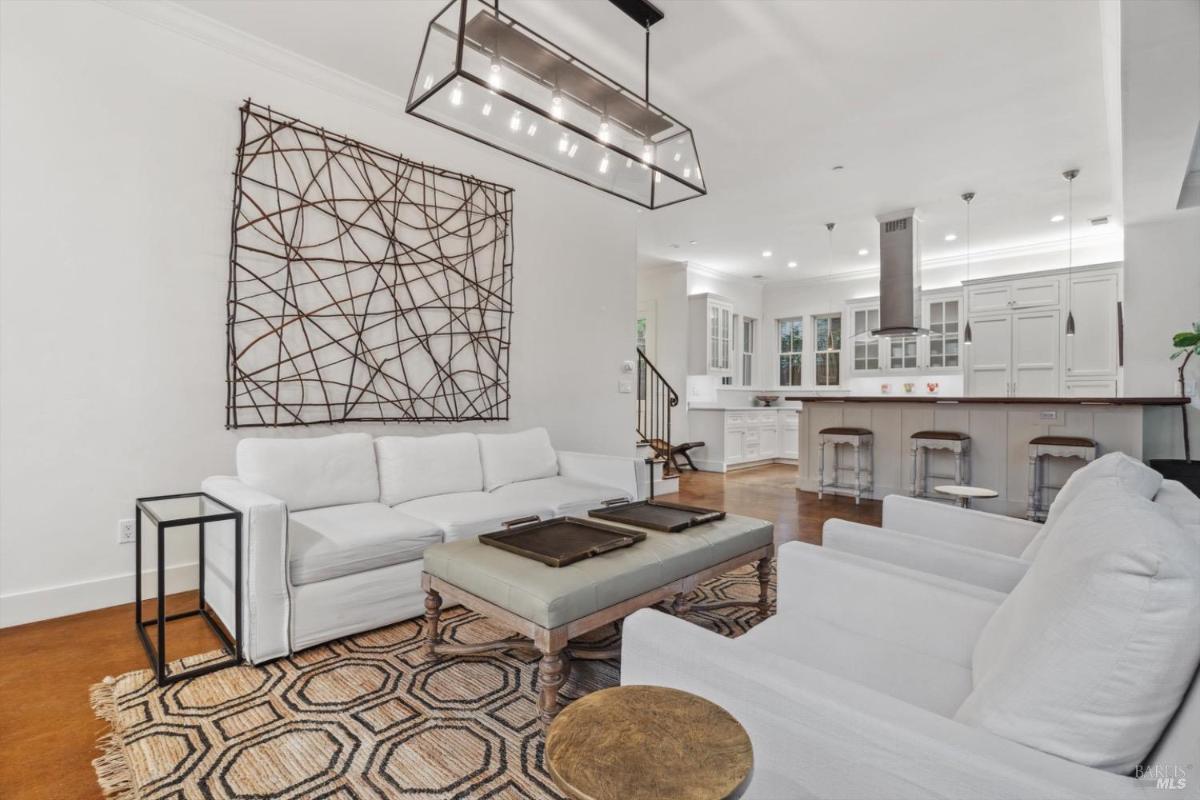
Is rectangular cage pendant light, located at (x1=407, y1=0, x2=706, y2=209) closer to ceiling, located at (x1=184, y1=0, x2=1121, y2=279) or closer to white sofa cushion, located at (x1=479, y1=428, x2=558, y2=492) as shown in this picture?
ceiling, located at (x1=184, y1=0, x2=1121, y2=279)

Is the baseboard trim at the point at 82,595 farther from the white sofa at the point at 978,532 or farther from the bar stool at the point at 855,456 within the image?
the bar stool at the point at 855,456

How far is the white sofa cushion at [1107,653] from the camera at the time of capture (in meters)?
0.75

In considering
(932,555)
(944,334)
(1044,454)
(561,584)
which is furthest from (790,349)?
(561,584)

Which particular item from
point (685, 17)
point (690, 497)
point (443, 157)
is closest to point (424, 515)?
point (443, 157)

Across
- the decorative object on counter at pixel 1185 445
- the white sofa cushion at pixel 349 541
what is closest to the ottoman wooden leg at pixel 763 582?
the white sofa cushion at pixel 349 541

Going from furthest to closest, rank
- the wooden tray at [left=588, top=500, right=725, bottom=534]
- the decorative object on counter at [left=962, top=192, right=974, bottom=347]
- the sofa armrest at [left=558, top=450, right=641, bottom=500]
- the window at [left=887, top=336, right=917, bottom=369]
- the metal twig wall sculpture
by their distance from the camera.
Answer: the window at [left=887, top=336, right=917, bottom=369] < the decorative object on counter at [left=962, top=192, right=974, bottom=347] < the sofa armrest at [left=558, top=450, right=641, bottom=500] < the metal twig wall sculpture < the wooden tray at [left=588, top=500, right=725, bottom=534]

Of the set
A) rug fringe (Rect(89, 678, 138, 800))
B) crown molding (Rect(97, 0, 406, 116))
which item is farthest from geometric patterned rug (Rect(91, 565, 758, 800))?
crown molding (Rect(97, 0, 406, 116))

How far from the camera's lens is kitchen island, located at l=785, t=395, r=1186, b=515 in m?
4.55

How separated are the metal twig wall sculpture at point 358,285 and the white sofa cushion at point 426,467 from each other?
42cm

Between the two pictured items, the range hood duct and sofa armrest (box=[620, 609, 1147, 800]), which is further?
the range hood duct

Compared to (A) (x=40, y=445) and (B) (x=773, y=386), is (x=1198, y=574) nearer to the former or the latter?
(A) (x=40, y=445)

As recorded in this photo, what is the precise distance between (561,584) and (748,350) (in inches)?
317

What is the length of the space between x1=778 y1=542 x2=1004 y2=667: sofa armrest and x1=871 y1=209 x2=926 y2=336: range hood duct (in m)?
5.15

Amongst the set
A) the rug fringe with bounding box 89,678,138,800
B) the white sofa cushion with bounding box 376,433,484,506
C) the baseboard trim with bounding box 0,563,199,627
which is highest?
the white sofa cushion with bounding box 376,433,484,506
